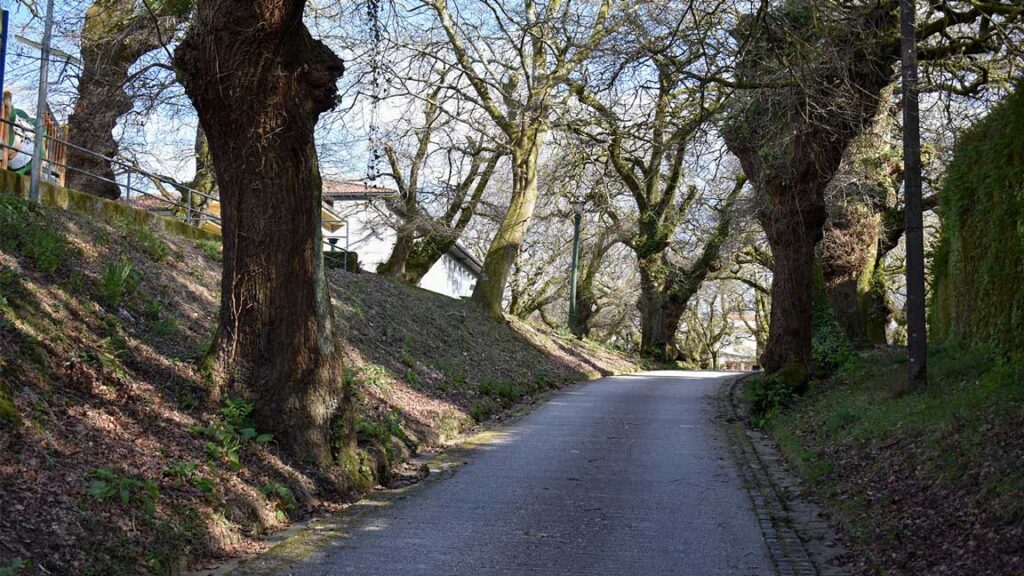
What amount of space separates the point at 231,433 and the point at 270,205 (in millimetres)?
2176

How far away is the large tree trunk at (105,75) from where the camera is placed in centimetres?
1547

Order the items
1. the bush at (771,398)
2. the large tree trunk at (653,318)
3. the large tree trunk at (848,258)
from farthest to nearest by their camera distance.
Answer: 1. the large tree trunk at (653,318)
2. the large tree trunk at (848,258)
3. the bush at (771,398)

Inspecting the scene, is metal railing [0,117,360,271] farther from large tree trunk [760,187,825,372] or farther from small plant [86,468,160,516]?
large tree trunk [760,187,825,372]

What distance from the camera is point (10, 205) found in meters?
11.5

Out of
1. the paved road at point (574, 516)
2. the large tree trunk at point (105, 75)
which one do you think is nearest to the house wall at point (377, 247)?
the large tree trunk at point (105, 75)

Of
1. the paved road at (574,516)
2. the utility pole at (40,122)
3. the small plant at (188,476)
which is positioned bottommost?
the paved road at (574,516)

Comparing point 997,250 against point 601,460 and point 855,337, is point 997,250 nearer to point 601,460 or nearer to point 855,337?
point 601,460

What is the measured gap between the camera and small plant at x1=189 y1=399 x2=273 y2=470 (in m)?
8.51

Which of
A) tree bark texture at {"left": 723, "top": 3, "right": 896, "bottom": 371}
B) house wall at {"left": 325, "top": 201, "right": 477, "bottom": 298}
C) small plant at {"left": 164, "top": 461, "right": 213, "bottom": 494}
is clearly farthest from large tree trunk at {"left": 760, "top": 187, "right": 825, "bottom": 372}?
house wall at {"left": 325, "top": 201, "right": 477, "bottom": 298}

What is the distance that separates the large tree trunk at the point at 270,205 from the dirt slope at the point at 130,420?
42cm

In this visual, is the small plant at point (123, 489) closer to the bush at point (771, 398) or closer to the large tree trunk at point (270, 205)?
the large tree trunk at point (270, 205)

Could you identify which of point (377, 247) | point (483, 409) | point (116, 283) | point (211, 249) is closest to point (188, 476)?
point (116, 283)

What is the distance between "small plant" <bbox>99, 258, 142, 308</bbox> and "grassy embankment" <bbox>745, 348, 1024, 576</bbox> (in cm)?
776

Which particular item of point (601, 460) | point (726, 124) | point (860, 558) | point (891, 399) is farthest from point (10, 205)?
point (891, 399)
